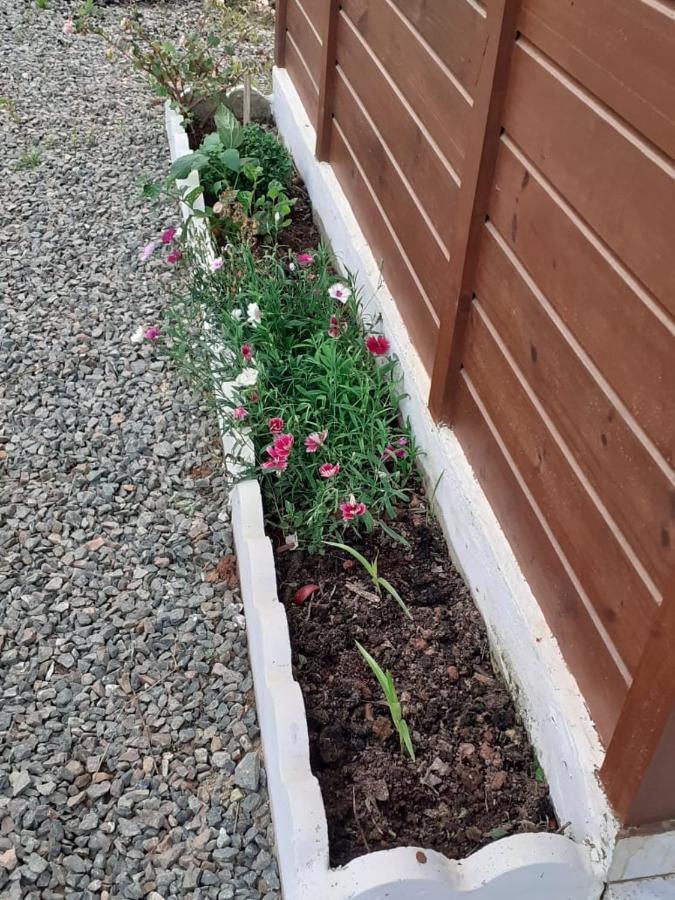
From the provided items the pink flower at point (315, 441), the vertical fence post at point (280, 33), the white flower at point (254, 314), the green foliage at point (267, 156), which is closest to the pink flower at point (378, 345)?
the pink flower at point (315, 441)

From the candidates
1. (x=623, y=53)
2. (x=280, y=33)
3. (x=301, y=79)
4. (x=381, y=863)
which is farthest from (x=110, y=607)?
(x=280, y=33)

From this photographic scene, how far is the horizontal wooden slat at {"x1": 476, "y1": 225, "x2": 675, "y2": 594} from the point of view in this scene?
1.51 meters

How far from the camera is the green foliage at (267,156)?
448cm

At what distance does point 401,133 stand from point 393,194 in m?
0.21

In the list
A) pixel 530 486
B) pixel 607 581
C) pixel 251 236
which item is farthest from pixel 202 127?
pixel 607 581

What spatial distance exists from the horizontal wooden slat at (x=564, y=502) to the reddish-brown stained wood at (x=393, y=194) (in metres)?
0.37

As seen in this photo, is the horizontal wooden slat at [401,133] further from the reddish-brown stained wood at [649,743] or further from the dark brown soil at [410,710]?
the reddish-brown stained wood at [649,743]

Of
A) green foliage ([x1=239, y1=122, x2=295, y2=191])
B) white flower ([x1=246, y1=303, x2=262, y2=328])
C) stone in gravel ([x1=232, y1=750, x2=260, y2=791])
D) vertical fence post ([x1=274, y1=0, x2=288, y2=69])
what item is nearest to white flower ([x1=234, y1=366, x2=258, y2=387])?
white flower ([x1=246, y1=303, x2=262, y2=328])

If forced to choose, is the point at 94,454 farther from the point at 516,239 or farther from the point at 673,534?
the point at 673,534

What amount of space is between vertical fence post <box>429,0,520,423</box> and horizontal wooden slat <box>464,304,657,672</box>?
0.21ft

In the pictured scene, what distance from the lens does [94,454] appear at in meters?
3.21

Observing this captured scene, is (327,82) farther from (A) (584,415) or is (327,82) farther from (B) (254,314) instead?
(A) (584,415)

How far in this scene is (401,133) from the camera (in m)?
2.94

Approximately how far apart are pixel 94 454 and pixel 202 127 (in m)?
2.79
